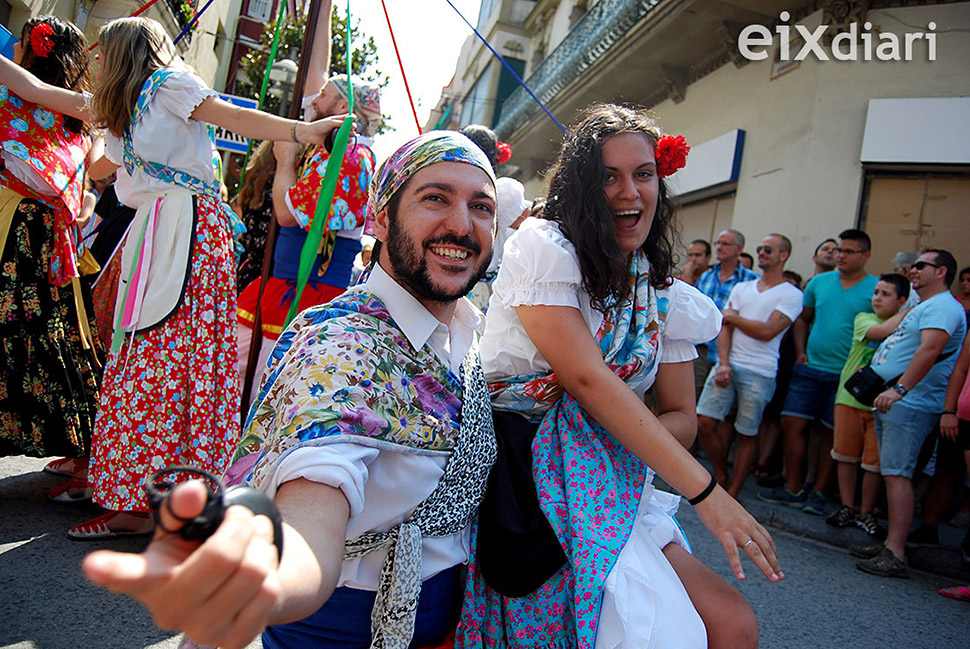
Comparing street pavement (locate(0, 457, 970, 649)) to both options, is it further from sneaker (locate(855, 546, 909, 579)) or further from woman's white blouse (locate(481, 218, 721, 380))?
woman's white blouse (locate(481, 218, 721, 380))

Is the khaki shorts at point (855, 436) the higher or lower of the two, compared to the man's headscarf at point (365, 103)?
lower

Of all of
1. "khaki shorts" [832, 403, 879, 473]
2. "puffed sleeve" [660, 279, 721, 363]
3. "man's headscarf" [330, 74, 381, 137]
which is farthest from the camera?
"khaki shorts" [832, 403, 879, 473]

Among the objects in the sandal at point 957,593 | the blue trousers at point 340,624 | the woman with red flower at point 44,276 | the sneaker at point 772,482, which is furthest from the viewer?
the sneaker at point 772,482

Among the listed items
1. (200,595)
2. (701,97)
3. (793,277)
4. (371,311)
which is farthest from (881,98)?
(200,595)

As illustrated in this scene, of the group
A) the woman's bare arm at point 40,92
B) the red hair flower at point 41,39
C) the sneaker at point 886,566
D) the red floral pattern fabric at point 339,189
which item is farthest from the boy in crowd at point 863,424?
the red hair flower at point 41,39

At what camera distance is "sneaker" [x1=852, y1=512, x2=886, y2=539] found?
4.50m

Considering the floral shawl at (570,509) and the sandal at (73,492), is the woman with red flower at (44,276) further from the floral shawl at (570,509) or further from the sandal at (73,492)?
the floral shawl at (570,509)

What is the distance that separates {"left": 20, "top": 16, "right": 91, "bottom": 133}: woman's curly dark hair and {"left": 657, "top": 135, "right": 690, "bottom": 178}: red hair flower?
8.73 feet

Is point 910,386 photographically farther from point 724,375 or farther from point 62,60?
point 62,60

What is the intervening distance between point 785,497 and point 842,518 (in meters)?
0.60

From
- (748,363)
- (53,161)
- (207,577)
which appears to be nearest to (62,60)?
(53,161)

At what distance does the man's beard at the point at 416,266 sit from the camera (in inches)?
60.8

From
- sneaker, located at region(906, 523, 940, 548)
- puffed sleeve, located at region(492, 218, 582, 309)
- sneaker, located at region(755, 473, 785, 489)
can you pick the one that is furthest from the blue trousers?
sneaker, located at region(755, 473, 785, 489)

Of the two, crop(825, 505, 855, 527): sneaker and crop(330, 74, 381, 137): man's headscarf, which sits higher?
crop(330, 74, 381, 137): man's headscarf
